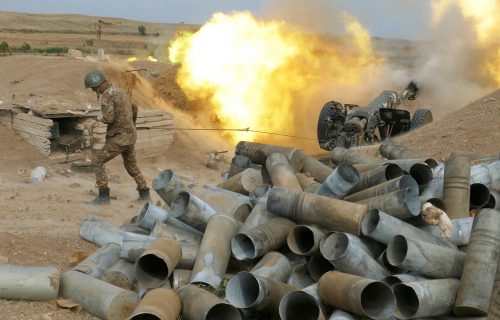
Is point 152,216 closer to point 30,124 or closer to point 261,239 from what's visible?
point 261,239

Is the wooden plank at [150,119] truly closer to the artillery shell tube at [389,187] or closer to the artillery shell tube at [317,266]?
the artillery shell tube at [389,187]

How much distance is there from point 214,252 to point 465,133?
23.8ft

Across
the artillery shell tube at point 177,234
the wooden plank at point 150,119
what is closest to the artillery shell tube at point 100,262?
the artillery shell tube at point 177,234

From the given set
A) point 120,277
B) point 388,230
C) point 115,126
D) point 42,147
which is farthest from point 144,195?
point 388,230

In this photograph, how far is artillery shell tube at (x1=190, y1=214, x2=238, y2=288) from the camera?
495 cm

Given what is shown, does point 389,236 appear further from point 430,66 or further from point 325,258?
point 430,66

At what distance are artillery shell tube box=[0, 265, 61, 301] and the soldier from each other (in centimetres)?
422

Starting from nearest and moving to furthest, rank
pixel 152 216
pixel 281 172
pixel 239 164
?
pixel 152 216 < pixel 281 172 < pixel 239 164

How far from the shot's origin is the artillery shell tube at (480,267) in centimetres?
429

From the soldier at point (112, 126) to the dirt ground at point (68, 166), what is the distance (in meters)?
0.48

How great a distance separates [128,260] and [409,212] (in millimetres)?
2437

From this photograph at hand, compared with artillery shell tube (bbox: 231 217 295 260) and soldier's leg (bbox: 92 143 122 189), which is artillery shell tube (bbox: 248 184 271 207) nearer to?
artillery shell tube (bbox: 231 217 295 260)

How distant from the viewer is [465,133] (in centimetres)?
1100

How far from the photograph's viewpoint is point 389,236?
4.86 metres
